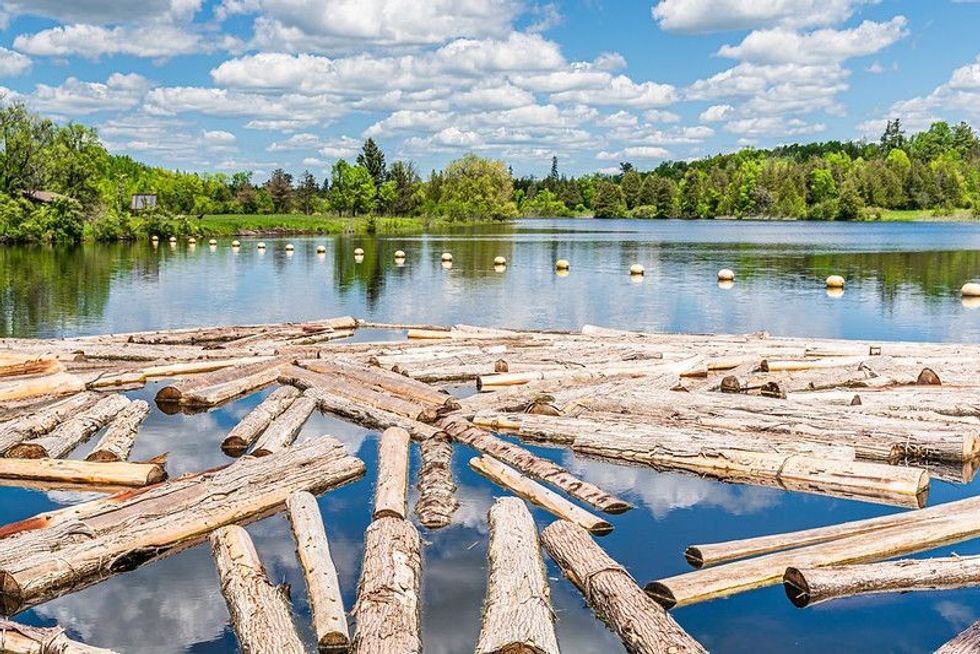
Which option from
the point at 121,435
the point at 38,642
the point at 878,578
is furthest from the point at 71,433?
the point at 878,578

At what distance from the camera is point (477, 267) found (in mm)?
73062

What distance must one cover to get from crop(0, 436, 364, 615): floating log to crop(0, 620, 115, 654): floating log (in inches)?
57.8

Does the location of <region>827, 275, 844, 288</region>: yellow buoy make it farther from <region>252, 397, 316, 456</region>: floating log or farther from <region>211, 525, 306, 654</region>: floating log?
<region>211, 525, 306, 654</region>: floating log

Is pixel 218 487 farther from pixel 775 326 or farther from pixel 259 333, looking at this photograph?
pixel 775 326

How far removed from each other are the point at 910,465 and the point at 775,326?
2363 centimetres

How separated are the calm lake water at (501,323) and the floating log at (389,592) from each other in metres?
0.39

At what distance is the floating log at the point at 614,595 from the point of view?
31.2ft

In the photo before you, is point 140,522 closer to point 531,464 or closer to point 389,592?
point 389,592

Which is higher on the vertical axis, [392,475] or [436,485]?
[392,475]

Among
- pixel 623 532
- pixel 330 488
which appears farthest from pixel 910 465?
pixel 330 488

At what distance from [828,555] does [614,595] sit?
3.12 m

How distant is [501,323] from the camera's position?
40.6 m

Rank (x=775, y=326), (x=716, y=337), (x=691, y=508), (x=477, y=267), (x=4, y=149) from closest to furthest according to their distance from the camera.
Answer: (x=691, y=508), (x=716, y=337), (x=775, y=326), (x=477, y=267), (x=4, y=149)

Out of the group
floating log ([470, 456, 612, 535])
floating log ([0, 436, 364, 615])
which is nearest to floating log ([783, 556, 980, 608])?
floating log ([470, 456, 612, 535])
